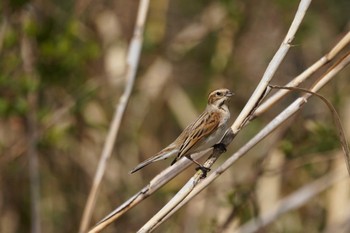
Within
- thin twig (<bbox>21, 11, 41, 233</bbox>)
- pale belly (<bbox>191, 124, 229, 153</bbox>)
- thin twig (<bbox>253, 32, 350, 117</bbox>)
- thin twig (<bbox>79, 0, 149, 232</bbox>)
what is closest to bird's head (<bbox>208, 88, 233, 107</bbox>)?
pale belly (<bbox>191, 124, 229, 153</bbox>)

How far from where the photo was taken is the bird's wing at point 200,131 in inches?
162

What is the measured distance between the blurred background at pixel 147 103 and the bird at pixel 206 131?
109 centimetres

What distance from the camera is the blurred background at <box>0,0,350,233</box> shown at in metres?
5.77

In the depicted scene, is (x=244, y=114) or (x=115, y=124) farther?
(x=115, y=124)

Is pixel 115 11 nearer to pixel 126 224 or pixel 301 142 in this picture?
pixel 126 224

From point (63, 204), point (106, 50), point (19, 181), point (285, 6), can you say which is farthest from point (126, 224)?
point (285, 6)

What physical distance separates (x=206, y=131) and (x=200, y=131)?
0.19 ft

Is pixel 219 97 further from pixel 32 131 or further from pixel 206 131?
pixel 32 131

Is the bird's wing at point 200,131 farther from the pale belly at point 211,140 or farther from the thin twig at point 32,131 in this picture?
the thin twig at point 32,131

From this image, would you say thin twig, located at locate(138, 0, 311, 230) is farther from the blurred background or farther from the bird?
the blurred background

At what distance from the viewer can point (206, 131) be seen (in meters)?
4.14

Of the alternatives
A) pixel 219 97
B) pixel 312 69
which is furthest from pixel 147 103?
pixel 312 69

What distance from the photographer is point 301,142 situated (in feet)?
19.1

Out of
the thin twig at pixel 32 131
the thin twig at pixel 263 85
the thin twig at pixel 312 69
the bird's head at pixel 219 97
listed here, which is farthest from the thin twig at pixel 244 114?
the thin twig at pixel 32 131
